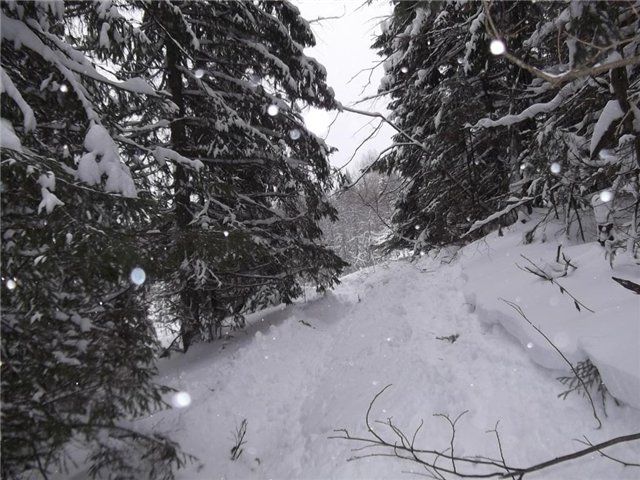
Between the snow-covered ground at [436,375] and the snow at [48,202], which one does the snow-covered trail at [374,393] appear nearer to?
the snow-covered ground at [436,375]

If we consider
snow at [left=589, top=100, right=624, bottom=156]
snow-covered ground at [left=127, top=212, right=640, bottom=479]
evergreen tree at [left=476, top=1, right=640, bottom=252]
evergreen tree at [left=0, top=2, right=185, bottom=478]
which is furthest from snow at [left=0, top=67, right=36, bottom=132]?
snow at [left=589, top=100, right=624, bottom=156]

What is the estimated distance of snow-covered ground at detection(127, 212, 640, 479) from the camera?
2779 mm

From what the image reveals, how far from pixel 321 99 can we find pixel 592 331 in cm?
653

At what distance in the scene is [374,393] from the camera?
4340 millimetres

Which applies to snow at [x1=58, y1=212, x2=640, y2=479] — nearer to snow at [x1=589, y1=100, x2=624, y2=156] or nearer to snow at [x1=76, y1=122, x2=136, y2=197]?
snow at [x1=589, y1=100, x2=624, y2=156]

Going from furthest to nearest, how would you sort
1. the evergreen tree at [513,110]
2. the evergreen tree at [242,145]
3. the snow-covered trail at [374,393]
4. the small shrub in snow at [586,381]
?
the evergreen tree at [242,145], the snow-covered trail at [374,393], the small shrub in snow at [586,381], the evergreen tree at [513,110]

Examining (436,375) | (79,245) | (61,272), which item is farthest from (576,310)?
(61,272)

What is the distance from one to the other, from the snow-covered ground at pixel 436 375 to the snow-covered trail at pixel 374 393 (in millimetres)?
15

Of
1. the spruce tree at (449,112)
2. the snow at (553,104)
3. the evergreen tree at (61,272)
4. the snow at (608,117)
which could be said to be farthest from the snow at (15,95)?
the snow at (553,104)

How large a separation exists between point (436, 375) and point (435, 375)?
1cm

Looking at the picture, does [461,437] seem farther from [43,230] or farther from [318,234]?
[318,234]

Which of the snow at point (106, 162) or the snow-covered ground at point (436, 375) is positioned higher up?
the snow at point (106, 162)

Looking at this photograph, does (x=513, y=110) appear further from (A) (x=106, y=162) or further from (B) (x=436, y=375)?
(A) (x=106, y=162)

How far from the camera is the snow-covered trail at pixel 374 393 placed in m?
2.92
